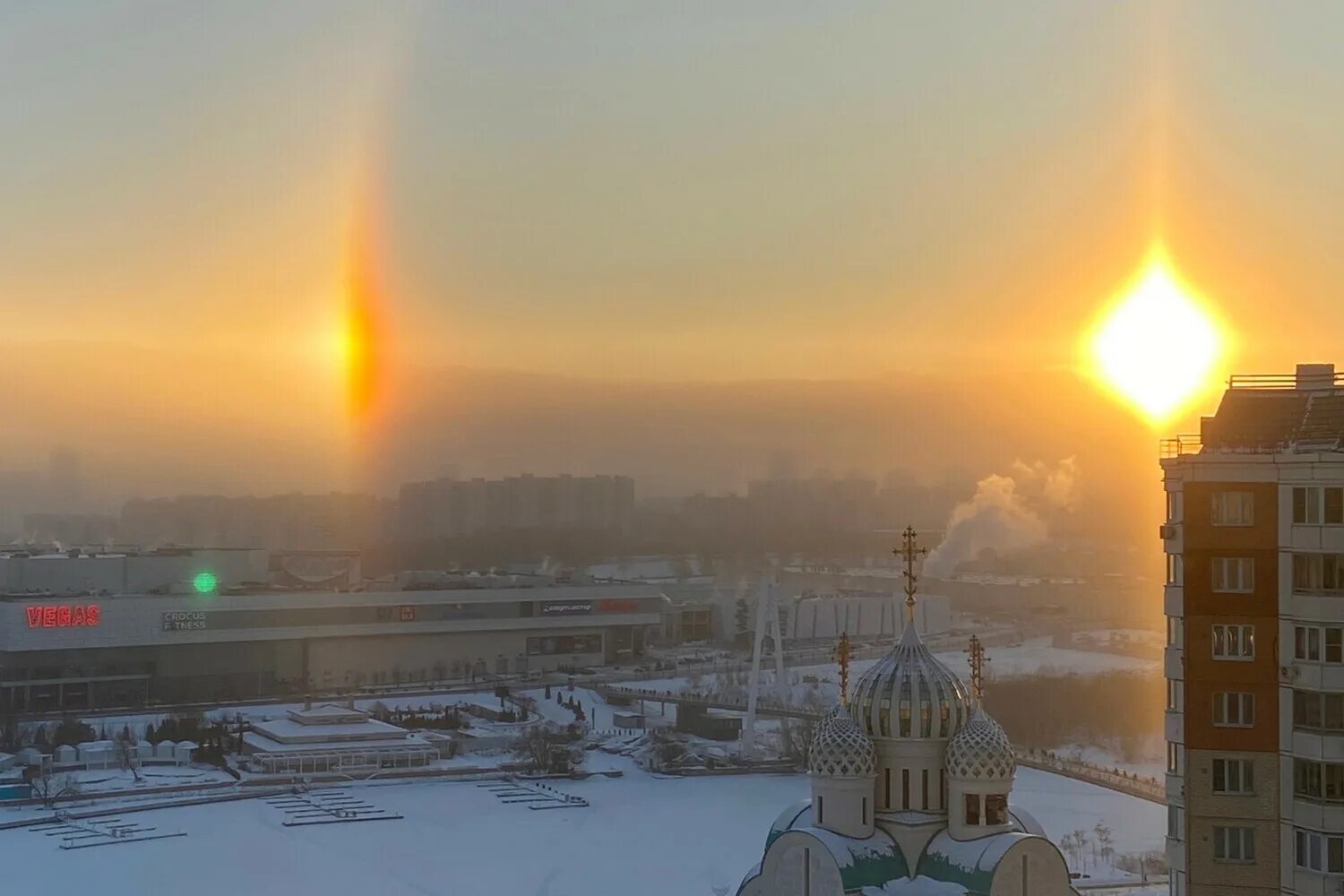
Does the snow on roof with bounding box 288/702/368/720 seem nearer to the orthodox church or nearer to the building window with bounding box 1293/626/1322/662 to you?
the orthodox church

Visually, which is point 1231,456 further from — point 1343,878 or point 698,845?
point 698,845

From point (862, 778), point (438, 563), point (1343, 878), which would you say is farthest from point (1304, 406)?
point (438, 563)

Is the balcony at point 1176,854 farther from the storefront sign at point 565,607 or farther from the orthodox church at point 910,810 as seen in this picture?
the storefront sign at point 565,607

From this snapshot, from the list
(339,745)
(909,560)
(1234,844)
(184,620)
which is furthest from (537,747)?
(1234,844)

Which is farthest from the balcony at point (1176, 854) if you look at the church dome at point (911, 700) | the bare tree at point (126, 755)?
the bare tree at point (126, 755)

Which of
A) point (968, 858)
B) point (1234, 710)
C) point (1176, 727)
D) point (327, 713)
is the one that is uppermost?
point (1234, 710)

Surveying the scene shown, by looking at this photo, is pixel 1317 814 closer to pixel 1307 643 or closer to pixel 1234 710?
pixel 1234 710
